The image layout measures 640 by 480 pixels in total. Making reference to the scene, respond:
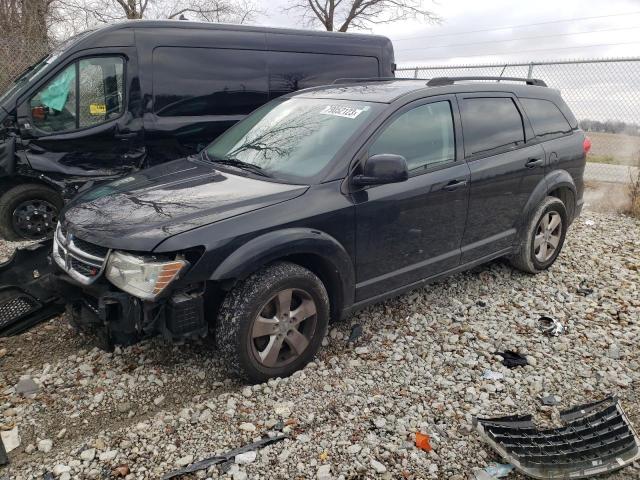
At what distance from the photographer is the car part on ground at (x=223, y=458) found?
252 cm

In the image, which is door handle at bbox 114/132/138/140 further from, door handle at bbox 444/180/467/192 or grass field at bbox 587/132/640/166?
grass field at bbox 587/132/640/166

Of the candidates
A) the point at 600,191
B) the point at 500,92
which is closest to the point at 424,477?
the point at 500,92

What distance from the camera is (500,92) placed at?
14.9 feet

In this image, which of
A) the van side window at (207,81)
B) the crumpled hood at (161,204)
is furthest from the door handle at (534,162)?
the van side window at (207,81)

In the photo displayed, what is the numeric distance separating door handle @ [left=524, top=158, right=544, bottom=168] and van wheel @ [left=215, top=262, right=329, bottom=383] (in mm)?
2379

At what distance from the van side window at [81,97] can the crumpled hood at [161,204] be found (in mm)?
2367

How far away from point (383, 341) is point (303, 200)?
1294mm

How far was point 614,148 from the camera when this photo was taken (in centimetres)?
1022

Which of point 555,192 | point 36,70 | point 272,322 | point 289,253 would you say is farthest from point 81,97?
point 555,192

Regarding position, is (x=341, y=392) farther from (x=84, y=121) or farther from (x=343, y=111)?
(x=84, y=121)

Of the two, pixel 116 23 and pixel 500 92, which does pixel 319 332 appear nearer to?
pixel 500 92

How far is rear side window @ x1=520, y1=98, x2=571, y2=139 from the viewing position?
476 cm

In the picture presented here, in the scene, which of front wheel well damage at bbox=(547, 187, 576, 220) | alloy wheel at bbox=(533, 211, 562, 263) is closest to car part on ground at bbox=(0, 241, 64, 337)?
alloy wheel at bbox=(533, 211, 562, 263)

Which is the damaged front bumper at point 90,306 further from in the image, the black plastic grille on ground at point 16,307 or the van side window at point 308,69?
the van side window at point 308,69
